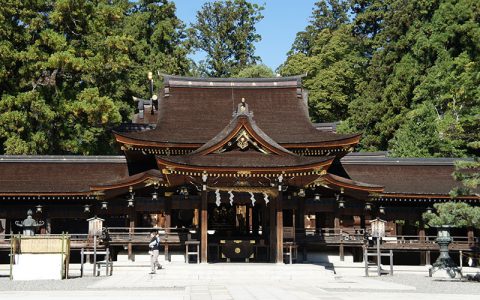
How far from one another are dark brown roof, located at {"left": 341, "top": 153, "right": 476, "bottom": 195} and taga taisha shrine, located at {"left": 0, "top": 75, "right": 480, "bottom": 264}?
51 mm

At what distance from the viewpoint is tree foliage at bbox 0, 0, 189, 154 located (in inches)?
1563

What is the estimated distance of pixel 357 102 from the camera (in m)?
58.6

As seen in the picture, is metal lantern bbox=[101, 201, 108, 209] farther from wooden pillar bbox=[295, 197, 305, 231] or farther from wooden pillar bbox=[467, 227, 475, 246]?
wooden pillar bbox=[467, 227, 475, 246]

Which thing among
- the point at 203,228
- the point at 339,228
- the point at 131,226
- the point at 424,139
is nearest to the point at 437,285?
the point at 203,228

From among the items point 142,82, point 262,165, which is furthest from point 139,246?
point 142,82

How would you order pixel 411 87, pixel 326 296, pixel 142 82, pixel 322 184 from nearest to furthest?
pixel 326 296 → pixel 322 184 → pixel 411 87 → pixel 142 82

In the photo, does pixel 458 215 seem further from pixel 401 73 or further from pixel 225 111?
pixel 401 73

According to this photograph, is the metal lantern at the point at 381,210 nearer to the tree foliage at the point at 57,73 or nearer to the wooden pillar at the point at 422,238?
the wooden pillar at the point at 422,238

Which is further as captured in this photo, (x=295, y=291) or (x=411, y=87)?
(x=411, y=87)

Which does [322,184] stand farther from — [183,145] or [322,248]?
[183,145]

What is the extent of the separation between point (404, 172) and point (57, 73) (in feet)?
69.3

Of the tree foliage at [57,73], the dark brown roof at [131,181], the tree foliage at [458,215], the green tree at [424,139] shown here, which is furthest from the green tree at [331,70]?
the tree foliage at [458,215]

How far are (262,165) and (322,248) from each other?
23.3 feet

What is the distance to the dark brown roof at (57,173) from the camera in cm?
3133
